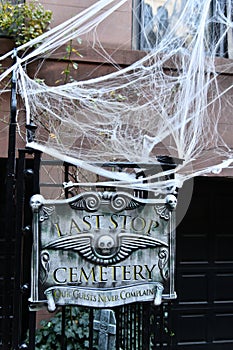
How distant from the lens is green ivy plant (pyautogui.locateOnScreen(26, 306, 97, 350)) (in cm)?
541

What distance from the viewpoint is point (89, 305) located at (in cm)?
365

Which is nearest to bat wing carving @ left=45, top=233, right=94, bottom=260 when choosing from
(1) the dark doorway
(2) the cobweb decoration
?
(2) the cobweb decoration

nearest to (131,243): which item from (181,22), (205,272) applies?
(181,22)

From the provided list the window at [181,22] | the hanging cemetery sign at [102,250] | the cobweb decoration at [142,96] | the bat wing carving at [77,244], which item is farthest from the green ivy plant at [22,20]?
the bat wing carving at [77,244]

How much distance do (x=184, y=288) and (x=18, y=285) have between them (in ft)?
12.8

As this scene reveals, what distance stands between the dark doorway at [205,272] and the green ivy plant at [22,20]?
313 cm

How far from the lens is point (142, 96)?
5.31 m

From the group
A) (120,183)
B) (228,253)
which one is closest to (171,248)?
(120,183)

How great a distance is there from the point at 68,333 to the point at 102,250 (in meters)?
2.12

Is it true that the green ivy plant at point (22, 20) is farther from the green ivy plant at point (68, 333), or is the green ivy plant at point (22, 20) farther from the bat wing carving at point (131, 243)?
the green ivy plant at point (68, 333)

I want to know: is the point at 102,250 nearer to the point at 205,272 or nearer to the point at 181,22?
the point at 181,22

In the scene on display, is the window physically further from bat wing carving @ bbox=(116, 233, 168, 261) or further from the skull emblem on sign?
the skull emblem on sign

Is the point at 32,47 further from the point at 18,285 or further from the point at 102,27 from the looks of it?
the point at 18,285

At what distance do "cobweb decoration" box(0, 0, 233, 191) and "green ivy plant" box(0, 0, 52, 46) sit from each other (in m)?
0.34
